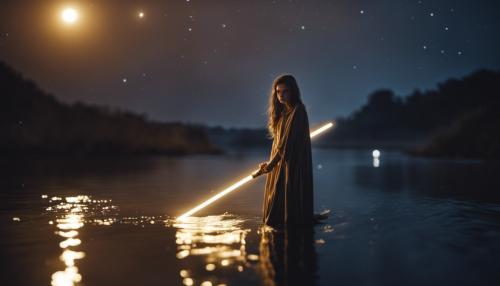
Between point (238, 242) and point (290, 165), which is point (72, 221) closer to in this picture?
point (238, 242)

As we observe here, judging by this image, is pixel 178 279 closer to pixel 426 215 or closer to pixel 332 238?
pixel 332 238

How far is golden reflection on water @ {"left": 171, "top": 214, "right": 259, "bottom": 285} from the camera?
16.3 ft

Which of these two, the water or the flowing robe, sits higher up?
the flowing robe

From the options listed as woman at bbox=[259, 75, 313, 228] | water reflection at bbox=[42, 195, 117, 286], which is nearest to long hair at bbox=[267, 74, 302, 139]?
woman at bbox=[259, 75, 313, 228]

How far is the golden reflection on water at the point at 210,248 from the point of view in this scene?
4980 mm

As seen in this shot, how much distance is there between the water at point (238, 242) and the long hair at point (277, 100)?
59.7 inches

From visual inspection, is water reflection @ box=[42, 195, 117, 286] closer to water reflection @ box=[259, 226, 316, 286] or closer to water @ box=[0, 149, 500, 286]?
water @ box=[0, 149, 500, 286]

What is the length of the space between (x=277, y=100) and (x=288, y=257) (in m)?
2.93

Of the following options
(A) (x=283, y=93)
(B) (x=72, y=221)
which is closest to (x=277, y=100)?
(A) (x=283, y=93)

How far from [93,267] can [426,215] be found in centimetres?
599

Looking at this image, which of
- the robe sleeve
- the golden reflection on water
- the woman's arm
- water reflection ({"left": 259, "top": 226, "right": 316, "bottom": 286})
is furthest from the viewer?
the woman's arm

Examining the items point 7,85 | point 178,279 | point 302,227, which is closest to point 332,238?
point 302,227

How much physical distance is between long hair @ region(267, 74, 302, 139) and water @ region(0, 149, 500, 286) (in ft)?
4.98

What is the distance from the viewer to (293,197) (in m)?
7.56
